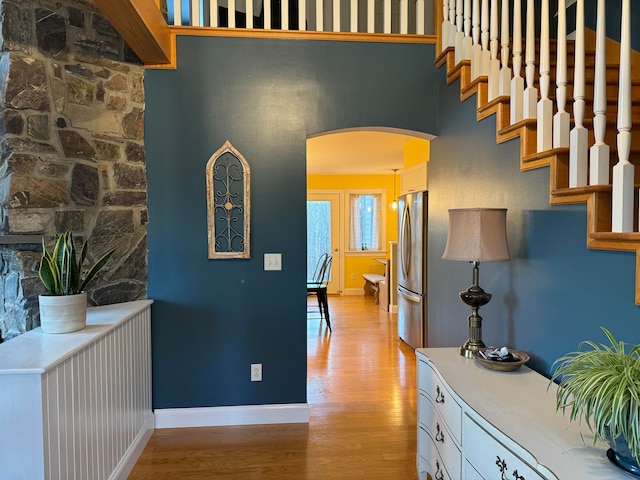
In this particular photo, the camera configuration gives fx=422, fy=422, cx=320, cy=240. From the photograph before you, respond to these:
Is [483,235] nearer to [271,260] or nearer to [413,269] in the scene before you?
[271,260]

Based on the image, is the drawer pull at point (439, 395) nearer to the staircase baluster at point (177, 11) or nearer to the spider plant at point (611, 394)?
the spider plant at point (611, 394)

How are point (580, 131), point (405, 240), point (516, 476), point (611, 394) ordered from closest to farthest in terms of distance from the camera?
point (611, 394) < point (516, 476) < point (580, 131) < point (405, 240)

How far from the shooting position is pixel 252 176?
9.23ft

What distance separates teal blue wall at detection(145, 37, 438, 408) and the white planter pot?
896 mm

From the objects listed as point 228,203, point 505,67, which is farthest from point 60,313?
point 505,67

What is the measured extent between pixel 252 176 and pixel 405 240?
7.63ft

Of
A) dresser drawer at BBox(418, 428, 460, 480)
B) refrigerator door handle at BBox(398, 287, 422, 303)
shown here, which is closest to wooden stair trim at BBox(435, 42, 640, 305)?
dresser drawer at BBox(418, 428, 460, 480)

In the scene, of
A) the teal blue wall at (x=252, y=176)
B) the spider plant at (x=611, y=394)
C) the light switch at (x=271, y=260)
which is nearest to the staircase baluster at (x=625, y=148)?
Answer: the spider plant at (x=611, y=394)

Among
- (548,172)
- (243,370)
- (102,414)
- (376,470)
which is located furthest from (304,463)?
(548,172)

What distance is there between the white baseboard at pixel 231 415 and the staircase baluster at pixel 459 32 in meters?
2.49

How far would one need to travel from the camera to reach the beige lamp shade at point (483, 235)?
6.11 feet

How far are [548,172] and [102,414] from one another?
2.30 meters

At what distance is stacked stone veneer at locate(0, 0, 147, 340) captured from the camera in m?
2.07

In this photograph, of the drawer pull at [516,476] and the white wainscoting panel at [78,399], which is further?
the white wainscoting panel at [78,399]
